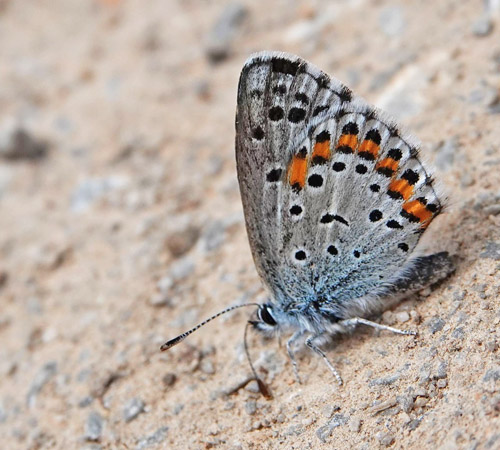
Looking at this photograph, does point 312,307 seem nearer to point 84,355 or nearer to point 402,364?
point 402,364

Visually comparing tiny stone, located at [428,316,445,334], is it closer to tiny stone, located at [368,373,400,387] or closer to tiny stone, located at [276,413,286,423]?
tiny stone, located at [368,373,400,387]

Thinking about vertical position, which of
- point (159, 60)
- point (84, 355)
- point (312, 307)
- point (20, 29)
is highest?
point (20, 29)

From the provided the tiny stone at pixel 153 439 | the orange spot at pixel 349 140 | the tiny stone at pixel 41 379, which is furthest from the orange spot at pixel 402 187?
the tiny stone at pixel 41 379

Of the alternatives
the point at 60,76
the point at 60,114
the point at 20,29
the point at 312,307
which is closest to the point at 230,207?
the point at 312,307

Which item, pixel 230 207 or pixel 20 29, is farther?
pixel 20 29

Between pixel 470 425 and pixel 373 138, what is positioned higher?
pixel 373 138

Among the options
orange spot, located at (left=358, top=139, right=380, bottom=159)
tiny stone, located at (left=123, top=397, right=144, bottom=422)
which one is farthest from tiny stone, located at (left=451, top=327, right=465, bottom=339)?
tiny stone, located at (left=123, top=397, right=144, bottom=422)

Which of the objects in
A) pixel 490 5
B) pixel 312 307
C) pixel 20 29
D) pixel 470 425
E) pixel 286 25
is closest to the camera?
pixel 470 425
